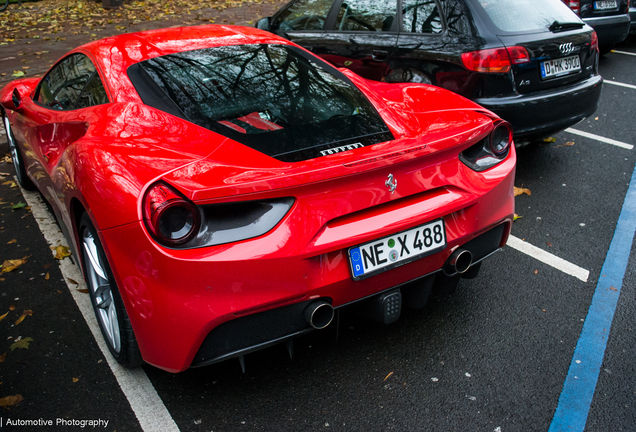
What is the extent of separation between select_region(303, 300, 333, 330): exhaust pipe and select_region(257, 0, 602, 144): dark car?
2.55 m

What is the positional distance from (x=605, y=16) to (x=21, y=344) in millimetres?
8298

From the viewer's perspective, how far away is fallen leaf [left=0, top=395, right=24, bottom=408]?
7.60ft

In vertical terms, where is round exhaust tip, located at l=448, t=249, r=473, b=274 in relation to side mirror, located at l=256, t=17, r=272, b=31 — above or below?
below

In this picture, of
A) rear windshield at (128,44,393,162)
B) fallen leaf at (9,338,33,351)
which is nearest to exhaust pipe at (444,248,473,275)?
rear windshield at (128,44,393,162)

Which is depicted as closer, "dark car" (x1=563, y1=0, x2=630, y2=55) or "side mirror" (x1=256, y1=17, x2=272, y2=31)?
"side mirror" (x1=256, y1=17, x2=272, y2=31)

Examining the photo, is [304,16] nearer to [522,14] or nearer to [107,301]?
[522,14]

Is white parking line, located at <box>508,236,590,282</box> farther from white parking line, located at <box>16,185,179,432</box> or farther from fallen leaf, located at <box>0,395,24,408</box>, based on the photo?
fallen leaf, located at <box>0,395,24,408</box>

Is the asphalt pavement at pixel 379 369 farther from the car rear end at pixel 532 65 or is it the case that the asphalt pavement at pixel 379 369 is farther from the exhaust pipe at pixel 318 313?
the car rear end at pixel 532 65

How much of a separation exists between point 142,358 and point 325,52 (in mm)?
3663

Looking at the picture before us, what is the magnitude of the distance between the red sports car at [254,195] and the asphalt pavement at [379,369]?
266 mm

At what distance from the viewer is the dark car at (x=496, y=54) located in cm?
391

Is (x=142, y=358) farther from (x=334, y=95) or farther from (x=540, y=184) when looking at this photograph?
(x=540, y=184)

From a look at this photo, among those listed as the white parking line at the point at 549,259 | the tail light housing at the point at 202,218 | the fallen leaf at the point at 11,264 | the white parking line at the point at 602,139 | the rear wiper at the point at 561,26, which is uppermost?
the tail light housing at the point at 202,218

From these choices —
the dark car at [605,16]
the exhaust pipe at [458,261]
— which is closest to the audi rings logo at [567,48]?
the exhaust pipe at [458,261]
